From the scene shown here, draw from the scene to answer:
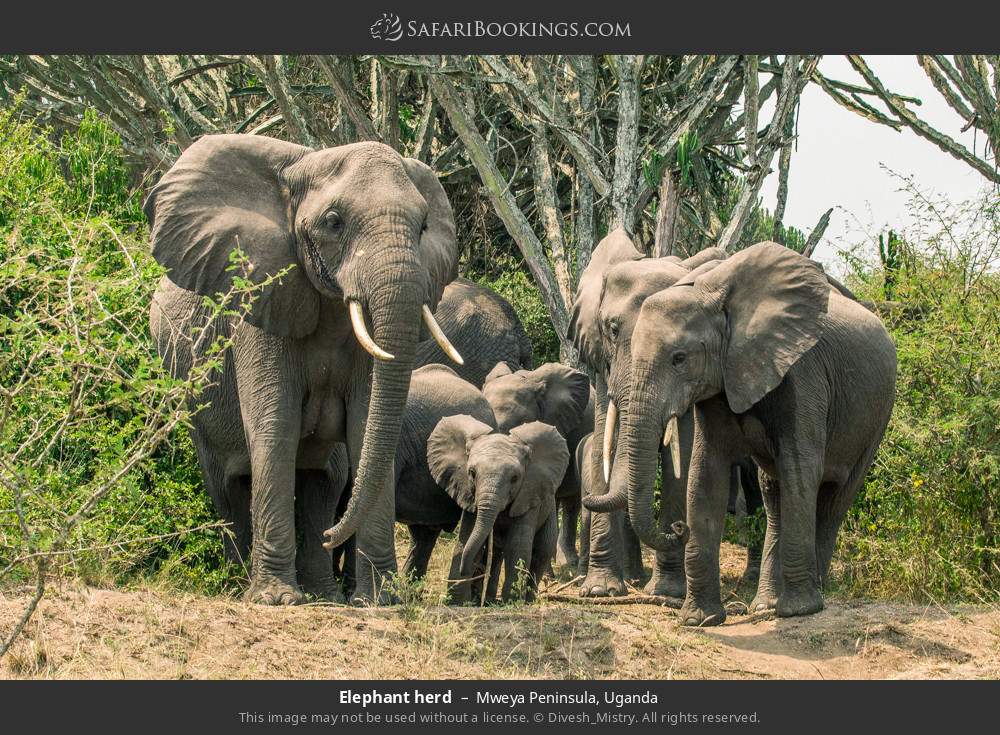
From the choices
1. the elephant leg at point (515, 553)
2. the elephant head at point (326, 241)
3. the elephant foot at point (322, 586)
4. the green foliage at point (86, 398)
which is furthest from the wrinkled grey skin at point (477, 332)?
the elephant head at point (326, 241)

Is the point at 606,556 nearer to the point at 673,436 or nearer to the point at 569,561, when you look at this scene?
the point at 673,436

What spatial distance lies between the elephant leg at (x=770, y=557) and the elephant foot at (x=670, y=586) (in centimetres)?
58

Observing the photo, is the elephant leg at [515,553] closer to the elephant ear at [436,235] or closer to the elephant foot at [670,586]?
the elephant foot at [670,586]

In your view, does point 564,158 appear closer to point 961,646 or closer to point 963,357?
point 963,357

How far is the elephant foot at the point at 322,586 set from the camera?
29.5 ft

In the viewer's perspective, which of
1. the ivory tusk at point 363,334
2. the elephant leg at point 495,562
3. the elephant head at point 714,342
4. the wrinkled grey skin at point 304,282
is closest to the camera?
the ivory tusk at point 363,334

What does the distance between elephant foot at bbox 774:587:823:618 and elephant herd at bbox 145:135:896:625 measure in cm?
1

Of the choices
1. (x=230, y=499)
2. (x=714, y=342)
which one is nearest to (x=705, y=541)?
(x=714, y=342)

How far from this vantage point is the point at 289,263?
27.2 feet

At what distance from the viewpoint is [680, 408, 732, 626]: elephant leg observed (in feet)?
27.8

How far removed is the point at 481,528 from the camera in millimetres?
9070

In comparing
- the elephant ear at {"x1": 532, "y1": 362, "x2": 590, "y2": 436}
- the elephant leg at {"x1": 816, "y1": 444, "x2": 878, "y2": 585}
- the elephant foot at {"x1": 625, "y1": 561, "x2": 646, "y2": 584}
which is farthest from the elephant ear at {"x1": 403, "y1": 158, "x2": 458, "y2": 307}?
the elephant foot at {"x1": 625, "y1": 561, "x2": 646, "y2": 584}

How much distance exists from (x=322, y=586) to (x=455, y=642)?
2080 millimetres

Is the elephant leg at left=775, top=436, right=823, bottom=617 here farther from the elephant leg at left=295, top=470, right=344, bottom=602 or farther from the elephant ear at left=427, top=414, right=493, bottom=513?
the elephant leg at left=295, top=470, right=344, bottom=602
